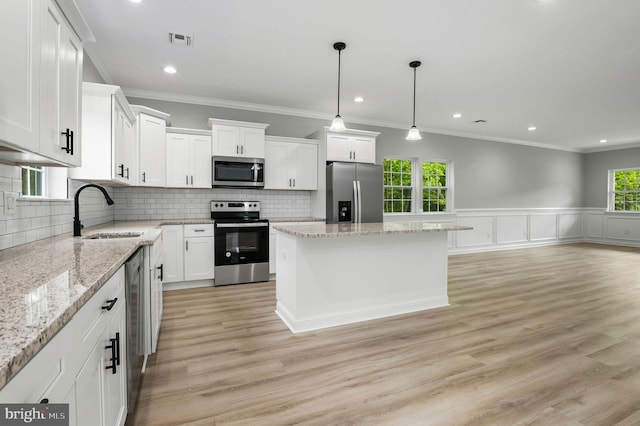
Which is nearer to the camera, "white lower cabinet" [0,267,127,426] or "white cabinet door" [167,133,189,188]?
"white lower cabinet" [0,267,127,426]

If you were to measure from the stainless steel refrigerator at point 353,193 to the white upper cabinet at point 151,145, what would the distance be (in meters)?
2.35

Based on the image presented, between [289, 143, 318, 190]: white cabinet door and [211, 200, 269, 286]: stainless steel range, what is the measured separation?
3.16 ft

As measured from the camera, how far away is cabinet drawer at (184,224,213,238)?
4.23 m

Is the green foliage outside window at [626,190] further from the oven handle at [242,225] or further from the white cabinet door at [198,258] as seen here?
the white cabinet door at [198,258]

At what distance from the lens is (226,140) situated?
180 inches

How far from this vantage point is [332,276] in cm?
297

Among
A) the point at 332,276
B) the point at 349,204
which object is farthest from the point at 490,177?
the point at 332,276

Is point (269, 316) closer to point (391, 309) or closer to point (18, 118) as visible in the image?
point (391, 309)

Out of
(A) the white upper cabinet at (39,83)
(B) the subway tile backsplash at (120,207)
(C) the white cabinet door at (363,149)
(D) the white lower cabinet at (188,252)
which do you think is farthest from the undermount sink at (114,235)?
(C) the white cabinet door at (363,149)

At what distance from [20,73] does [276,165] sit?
3.76m

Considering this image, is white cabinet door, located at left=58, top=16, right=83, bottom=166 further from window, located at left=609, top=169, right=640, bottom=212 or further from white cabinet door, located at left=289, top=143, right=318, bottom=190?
window, located at left=609, top=169, right=640, bottom=212

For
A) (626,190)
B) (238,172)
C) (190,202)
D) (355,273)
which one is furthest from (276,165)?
(626,190)

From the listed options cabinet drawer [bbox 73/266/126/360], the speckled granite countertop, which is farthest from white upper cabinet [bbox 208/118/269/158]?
cabinet drawer [bbox 73/266/126/360]

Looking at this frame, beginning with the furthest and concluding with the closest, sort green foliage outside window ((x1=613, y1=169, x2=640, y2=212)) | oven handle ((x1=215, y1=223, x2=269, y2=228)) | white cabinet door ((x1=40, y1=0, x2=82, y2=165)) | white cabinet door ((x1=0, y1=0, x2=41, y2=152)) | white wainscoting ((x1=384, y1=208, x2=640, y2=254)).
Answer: green foliage outside window ((x1=613, y1=169, x2=640, y2=212)) < white wainscoting ((x1=384, y1=208, x2=640, y2=254)) < oven handle ((x1=215, y1=223, x2=269, y2=228)) < white cabinet door ((x1=40, y1=0, x2=82, y2=165)) < white cabinet door ((x1=0, y1=0, x2=41, y2=152))
